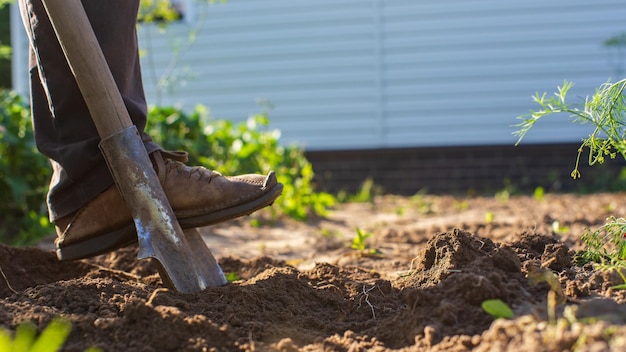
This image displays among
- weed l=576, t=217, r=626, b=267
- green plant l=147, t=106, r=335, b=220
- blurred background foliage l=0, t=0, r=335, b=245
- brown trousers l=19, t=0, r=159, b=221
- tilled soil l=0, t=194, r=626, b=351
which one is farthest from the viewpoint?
green plant l=147, t=106, r=335, b=220

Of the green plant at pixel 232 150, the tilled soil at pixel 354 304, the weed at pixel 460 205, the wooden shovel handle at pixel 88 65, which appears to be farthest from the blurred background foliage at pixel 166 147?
the wooden shovel handle at pixel 88 65

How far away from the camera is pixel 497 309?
158 cm

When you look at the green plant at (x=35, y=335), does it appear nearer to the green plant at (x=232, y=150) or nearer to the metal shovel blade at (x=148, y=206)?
the metal shovel blade at (x=148, y=206)

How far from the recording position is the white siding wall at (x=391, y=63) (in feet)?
26.8

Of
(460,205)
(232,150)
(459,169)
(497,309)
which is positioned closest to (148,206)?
(497,309)

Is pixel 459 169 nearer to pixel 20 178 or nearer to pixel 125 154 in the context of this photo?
pixel 20 178

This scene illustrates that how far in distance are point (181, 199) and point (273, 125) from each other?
652 centimetres

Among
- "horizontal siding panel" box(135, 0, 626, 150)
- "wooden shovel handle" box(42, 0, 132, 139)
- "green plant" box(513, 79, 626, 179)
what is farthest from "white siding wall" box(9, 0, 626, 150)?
"green plant" box(513, 79, 626, 179)

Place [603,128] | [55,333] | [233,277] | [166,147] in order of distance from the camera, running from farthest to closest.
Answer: [166,147] → [233,277] → [603,128] → [55,333]

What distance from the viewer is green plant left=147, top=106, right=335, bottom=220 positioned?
536cm

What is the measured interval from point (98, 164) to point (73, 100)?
22cm

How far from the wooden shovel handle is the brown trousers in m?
0.10

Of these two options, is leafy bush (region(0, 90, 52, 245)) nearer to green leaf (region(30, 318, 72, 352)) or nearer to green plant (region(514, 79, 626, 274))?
green leaf (region(30, 318, 72, 352))

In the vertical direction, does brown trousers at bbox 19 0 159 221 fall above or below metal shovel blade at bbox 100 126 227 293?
above
